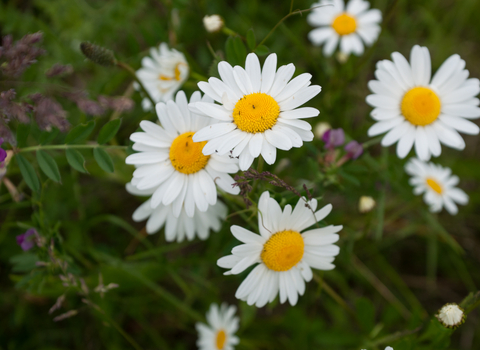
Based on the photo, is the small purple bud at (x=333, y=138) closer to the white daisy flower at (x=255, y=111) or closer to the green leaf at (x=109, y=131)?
the white daisy flower at (x=255, y=111)

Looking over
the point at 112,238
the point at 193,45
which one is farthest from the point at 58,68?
the point at 193,45

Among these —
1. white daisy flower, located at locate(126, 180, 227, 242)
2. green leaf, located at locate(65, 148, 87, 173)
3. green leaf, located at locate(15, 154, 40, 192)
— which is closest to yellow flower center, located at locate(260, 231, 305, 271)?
white daisy flower, located at locate(126, 180, 227, 242)

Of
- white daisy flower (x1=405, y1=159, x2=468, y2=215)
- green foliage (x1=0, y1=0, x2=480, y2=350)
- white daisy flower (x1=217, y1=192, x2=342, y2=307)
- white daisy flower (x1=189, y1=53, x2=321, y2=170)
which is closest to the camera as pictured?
white daisy flower (x1=189, y1=53, x2=321, y2=170)

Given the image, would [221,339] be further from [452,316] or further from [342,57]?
[342,57]

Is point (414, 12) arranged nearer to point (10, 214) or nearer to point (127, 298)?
point (127, 298)

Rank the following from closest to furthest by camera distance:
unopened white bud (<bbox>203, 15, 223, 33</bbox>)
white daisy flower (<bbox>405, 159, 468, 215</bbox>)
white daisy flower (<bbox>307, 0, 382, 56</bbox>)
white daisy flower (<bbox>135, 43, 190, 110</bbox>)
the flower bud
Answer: the flower bud
unopened white bud (<bbox>203, 15, 223, 33</bbox>)
white daisy flower (<bbox>135, 43, 190, 110</bbox>)
white daisy flower (<bbox>405, 159, 468, 215</bbox>)
white daisy flower (<bbox>307, 0, 382, 56</bbox>)

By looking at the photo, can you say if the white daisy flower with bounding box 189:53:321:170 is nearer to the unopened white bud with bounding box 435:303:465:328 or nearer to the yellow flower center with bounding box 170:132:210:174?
the yellow flower center with bounding box 170:132:210:174
